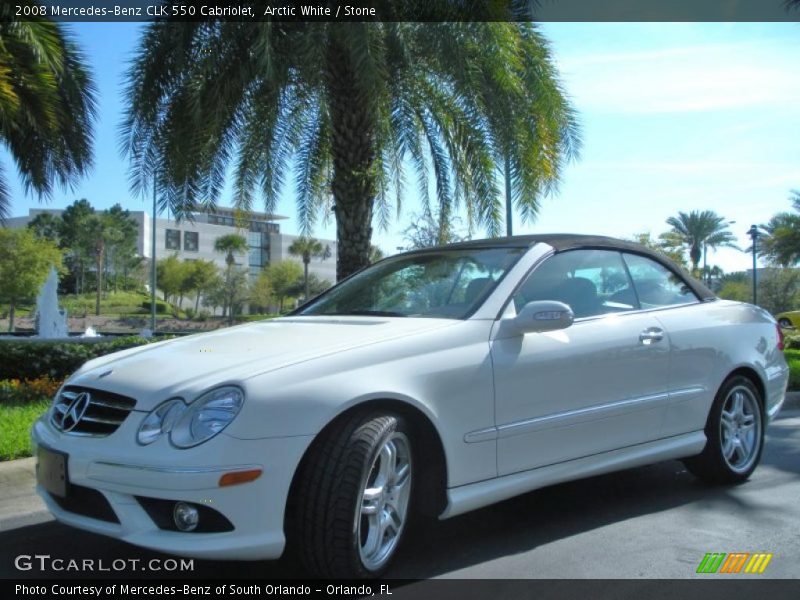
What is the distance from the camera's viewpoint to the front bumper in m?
3.08

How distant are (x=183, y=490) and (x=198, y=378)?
48 centimetres

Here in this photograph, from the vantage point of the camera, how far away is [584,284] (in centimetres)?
468

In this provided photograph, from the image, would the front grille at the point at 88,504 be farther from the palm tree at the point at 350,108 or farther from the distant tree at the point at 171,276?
the distant tree at the point at 171,276

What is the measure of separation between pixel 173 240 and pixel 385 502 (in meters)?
93.7

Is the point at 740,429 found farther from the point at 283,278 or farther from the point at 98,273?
the point at 98,273

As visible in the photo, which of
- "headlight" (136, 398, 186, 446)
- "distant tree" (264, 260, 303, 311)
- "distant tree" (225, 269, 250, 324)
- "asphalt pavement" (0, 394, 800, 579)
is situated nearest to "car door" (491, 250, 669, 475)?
"asphalt pavement" (0, 394, 800, 579)

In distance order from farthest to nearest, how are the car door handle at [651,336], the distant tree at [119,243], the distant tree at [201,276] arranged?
the distant tree at [119,243]
the distant tree at [201,276]
the car door handle at [651,336]

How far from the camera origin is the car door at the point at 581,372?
3961 mm

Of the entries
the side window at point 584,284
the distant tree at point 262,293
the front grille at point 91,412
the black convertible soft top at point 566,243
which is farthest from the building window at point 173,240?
Answer: the front grille at point 91,412

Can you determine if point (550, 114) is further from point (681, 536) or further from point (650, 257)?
point (681, 536)

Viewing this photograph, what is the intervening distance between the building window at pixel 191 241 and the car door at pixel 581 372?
3701 inches

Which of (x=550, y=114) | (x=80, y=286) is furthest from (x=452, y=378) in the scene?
(x=80, y=286)

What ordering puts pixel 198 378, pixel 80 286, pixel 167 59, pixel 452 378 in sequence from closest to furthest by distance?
Result: pixel 198 378
pixel 452 378
pixel 167 59
pixel 80 286

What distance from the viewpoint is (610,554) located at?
397cm
